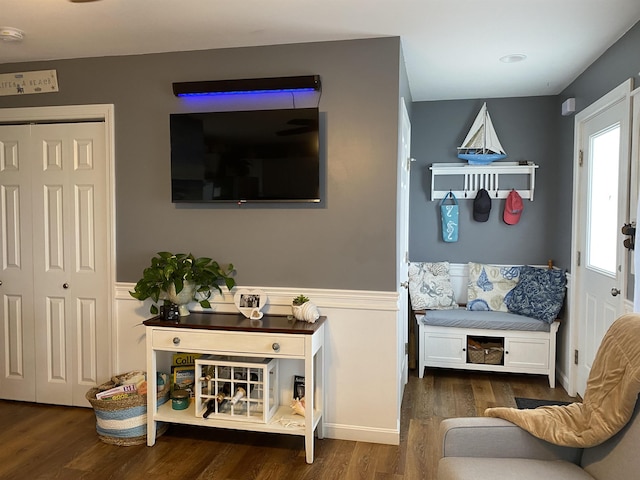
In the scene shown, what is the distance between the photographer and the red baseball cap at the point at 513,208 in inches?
173

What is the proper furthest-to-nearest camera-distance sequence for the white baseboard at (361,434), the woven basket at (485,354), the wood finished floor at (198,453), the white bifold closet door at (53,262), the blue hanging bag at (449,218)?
the blue hanging bag at (449,218), the woven basket at (485,354), the white bifold closet door at (53,262), the white baseboard at (361,434), the wood finished floor at (198,453)

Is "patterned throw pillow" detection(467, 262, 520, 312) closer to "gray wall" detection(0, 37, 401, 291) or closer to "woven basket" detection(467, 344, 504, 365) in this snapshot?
"woven basket" detection(467, 344, 504, 365)

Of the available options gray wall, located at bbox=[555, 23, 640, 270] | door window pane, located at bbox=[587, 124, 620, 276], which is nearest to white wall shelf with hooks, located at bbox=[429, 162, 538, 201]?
gray wall, located at bbox=[555, 23, 640, 270]

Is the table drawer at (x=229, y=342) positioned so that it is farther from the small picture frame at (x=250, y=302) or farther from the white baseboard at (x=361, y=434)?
the white baseboard at (x=361, y=434)

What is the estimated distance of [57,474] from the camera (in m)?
2.59

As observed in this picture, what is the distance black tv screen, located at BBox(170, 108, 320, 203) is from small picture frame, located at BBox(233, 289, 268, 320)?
0.56m

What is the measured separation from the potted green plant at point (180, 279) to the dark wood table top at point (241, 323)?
10cm

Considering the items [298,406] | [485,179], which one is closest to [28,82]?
[298,406]

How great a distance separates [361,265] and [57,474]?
1.97 metres

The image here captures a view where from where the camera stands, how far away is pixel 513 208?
4.39 meters

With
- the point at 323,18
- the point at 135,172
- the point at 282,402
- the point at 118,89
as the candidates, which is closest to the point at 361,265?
the point at 282,402

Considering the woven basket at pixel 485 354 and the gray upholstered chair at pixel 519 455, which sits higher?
the gray upholstered chair at pixel 519 455

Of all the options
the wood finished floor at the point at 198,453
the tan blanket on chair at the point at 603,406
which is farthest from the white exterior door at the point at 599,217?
the tan blanket on chair at the point at 603,406

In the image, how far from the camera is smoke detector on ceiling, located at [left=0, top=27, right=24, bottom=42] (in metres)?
2.77
